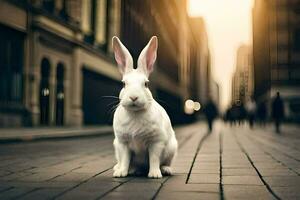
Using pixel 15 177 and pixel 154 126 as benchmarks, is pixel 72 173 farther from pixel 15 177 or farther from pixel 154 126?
pixel 154 126

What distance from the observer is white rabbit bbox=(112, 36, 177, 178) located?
16.2ft

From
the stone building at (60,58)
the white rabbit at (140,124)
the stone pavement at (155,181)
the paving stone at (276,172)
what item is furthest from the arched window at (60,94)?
the white rabbit at (140,124)

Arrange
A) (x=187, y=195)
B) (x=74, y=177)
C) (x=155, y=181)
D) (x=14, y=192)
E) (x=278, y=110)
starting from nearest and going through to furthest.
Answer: (x=187, y=195), (x=14, y=192), (x=155, y=181), (x=74, y=177), (x=278, y=110)

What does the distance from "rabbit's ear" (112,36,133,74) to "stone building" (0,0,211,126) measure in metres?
7.86

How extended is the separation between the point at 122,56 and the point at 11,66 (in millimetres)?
16124

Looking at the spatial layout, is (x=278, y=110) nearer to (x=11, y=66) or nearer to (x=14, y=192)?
(x=11, y=66)

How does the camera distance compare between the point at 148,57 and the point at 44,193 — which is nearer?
the point at 44,193

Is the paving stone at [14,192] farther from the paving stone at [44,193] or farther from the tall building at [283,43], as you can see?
the tall building at [283,43]

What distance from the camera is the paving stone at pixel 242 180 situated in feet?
16.3

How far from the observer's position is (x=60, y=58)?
2458cm

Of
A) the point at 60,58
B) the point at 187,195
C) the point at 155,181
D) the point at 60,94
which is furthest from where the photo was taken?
the point at 60,94

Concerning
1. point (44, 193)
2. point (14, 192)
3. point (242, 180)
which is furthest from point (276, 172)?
point (14, 192)

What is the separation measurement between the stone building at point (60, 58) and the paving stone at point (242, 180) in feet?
25.7

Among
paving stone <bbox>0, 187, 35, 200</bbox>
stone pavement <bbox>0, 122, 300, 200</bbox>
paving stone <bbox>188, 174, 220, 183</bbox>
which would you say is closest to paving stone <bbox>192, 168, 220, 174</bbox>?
stone pavement <bbox>0, 122, 300, 200</bbox>
